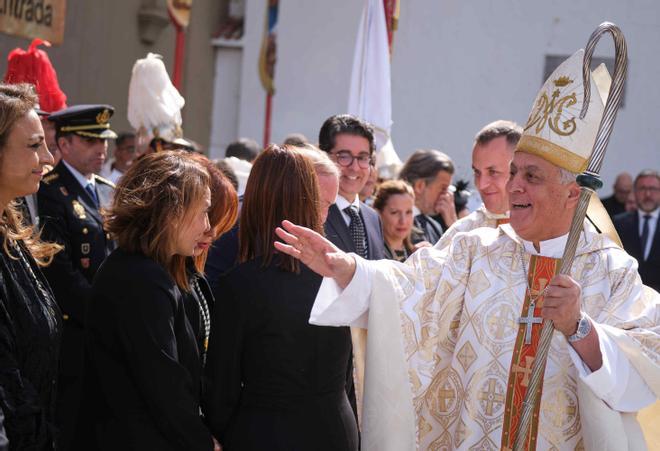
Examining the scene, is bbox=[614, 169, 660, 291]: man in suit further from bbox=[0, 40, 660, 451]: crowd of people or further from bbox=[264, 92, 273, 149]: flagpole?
bbox=[0, 40, 660, 451]: crowd of people

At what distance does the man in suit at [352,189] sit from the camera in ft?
15.2

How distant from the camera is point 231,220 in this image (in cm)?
379

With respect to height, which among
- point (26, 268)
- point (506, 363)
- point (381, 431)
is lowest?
point (381, 431)

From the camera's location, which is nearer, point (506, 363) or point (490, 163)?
point (506, 363)

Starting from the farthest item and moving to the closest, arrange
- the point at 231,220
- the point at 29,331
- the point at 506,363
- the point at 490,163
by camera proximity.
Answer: the point at 490,163 < the point at 231,220 < the point at 506,363 < the point at 29,331

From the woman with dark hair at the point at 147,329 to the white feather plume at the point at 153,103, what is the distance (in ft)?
10.4

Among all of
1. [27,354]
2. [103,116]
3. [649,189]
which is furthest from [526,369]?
[649,189]

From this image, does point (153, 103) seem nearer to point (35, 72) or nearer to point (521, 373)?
point (35, 72)

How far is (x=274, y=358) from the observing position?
10.2 feet

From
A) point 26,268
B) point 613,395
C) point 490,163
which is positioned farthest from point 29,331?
point 490,163

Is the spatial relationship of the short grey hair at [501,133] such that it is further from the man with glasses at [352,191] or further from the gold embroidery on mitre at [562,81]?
the gold embroidery on mitre at [562,81]

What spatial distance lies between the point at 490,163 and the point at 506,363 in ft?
5.07

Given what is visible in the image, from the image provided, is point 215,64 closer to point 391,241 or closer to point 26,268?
point 391,241

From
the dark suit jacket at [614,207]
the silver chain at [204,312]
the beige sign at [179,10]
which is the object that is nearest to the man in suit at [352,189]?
the silver chain at [204,312]
